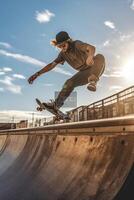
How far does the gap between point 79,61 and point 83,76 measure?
17.0 inches

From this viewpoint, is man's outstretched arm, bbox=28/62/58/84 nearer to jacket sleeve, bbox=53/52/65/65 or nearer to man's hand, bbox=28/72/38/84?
man's hand, bbox=28/72/38/84

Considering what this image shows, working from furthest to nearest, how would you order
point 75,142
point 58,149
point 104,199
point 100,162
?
1. point 58,149
2. point 75,142
3. point 100,162
4. point 104,199

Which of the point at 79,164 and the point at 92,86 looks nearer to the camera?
the point at 79,164

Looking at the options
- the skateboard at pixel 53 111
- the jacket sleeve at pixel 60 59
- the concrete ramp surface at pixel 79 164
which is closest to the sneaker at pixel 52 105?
the skateboard at pixel 53 111

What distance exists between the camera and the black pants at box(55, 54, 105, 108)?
6430 mm

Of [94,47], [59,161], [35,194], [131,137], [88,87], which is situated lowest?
[35,194]

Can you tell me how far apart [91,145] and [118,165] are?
26.2 inches

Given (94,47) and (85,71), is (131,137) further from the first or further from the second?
(85,71)

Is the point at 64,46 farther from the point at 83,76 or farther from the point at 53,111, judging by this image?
the point at 53,111

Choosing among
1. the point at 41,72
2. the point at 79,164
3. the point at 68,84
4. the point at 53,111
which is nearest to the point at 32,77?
the point at 41,72

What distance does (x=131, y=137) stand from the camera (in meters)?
2.15

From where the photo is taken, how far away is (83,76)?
6703 mm

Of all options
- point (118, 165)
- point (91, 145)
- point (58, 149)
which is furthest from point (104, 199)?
point (58, 149)

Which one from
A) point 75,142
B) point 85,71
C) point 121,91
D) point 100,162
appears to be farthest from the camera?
point 121,91
